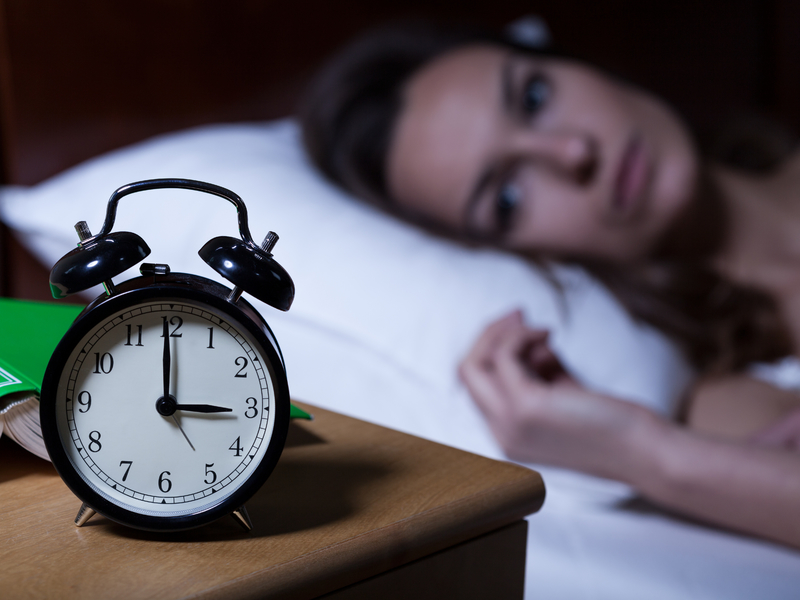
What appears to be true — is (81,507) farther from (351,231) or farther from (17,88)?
(17,88)

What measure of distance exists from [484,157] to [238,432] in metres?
1.02

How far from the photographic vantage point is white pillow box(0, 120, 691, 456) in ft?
3.27

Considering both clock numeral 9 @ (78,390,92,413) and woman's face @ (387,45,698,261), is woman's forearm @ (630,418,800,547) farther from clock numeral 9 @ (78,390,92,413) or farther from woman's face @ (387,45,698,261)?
clock numeral 9 @ (78,390,92,413)

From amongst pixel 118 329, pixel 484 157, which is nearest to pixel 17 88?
pixel 484 157

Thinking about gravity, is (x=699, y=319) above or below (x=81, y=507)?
below

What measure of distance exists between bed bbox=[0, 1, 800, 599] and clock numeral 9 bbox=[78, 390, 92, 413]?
511 mm

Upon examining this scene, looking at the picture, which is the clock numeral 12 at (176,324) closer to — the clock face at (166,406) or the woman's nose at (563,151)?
the clock face at (166,406)

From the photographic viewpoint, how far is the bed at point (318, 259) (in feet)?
2.53

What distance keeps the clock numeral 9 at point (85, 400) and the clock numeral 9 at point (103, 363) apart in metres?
0.01

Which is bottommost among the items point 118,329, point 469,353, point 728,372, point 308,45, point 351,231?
point 728,372

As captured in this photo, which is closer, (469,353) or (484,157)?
(469,353)

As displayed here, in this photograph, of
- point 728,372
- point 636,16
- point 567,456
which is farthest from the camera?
point 636,16

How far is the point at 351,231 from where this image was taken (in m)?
1.12

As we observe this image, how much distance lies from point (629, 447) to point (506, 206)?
660 millimetres
